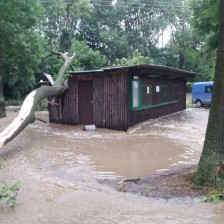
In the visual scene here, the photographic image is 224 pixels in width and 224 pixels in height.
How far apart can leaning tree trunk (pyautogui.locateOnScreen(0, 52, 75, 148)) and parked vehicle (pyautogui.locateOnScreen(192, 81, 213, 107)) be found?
14.6 metres

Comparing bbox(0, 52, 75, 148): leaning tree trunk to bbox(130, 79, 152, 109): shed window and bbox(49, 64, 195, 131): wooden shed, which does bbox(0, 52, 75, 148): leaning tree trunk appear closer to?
bbox(49, 64, 195, 131): wooden shed

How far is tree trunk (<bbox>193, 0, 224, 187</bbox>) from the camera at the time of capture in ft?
21.6

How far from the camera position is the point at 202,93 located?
2841 centimetres

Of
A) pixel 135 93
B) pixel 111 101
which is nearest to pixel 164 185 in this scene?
pixel 111 101

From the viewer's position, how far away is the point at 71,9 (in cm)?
3769

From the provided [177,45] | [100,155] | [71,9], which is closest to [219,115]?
[100,155]

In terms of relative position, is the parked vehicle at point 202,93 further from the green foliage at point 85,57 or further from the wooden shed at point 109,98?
the wooden shed at point 109,98

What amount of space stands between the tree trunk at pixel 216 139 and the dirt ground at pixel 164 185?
Answer: 26cm

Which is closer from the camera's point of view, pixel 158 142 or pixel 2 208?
pixel 2 208

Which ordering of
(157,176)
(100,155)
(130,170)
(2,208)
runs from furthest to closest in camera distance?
(100,155)
(130,170)
(157,176)
(2,208)

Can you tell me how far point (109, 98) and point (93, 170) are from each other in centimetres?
640

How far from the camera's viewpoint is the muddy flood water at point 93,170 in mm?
5332

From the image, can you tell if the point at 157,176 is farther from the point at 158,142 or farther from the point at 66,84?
the point at 66,84

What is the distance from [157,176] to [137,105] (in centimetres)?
790
